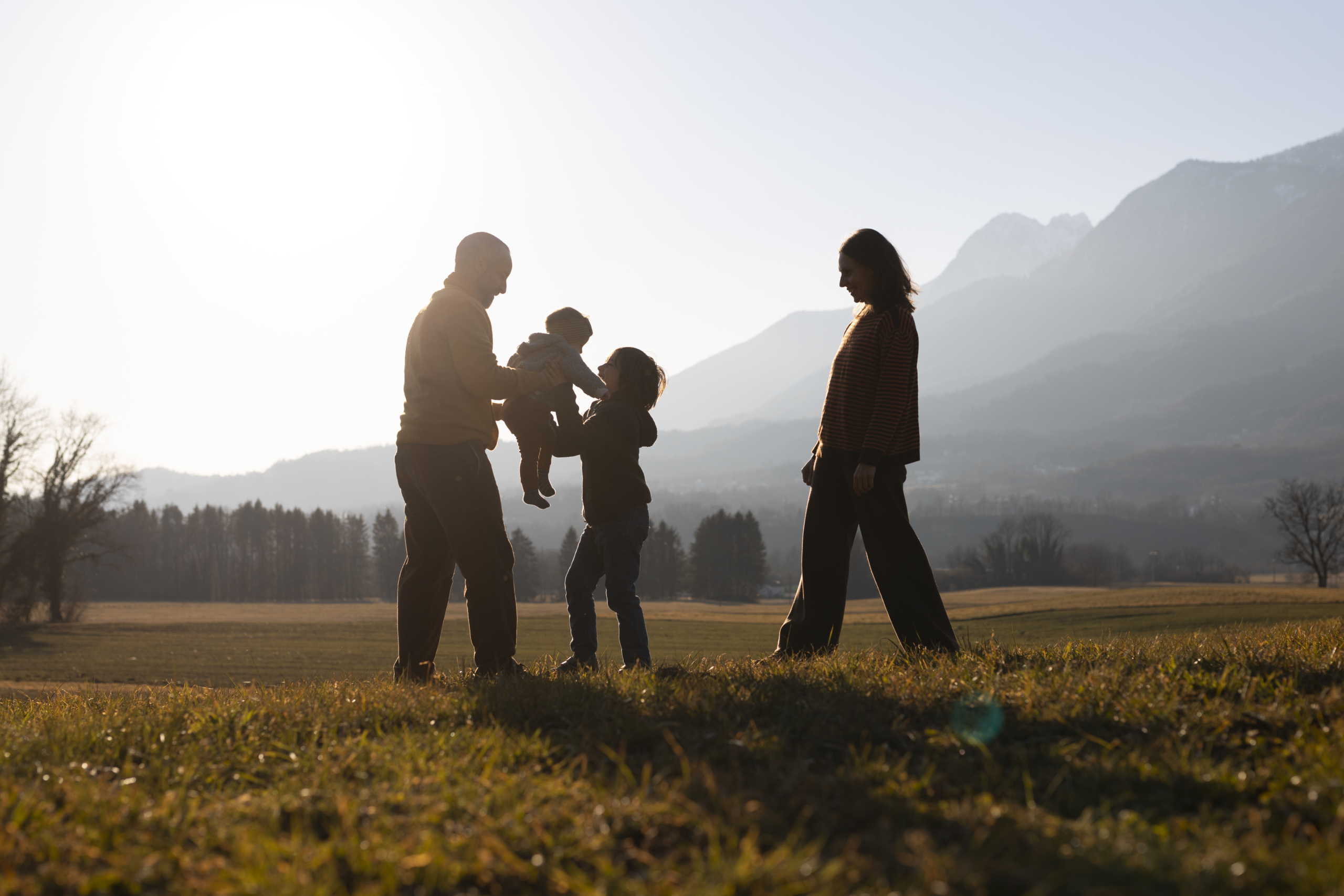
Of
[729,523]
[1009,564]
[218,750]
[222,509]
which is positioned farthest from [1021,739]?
[222,509]

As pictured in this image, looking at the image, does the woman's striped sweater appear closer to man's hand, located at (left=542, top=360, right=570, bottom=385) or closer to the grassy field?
man's hand, located at (left=542, top=360, right=570, bottom=385)

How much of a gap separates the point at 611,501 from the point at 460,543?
1.31 meters

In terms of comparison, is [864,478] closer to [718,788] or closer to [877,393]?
[877,393]

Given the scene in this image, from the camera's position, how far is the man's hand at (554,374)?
19.7 ft

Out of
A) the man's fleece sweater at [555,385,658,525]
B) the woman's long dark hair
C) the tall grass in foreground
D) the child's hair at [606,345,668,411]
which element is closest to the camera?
the tall grass in foreground

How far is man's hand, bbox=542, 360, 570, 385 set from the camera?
6.00 meters

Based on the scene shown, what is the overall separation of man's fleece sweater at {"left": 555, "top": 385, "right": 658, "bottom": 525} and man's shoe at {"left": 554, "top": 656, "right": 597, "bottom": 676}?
42.2 inches

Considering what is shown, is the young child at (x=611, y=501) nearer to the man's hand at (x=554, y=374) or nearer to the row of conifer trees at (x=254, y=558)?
the man's hand at (x=554, y=374)

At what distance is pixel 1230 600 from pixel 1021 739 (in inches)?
2090

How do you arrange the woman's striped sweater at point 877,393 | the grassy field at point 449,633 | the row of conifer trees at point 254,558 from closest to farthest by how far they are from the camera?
1. the woman's striped sweater at point 877,393
2. the grassy field at point 449,633
3. the row of conifer trees at point 254,558

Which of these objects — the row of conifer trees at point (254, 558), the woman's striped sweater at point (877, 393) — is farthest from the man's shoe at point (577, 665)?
the row of conifer trees at point (254, 558)

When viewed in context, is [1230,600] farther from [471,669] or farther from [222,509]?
[222,509]

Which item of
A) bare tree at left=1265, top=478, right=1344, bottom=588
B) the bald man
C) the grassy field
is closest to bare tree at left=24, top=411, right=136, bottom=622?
the grassy field

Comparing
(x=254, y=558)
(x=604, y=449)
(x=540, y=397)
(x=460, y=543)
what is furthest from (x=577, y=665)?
(x=254, y=558)
